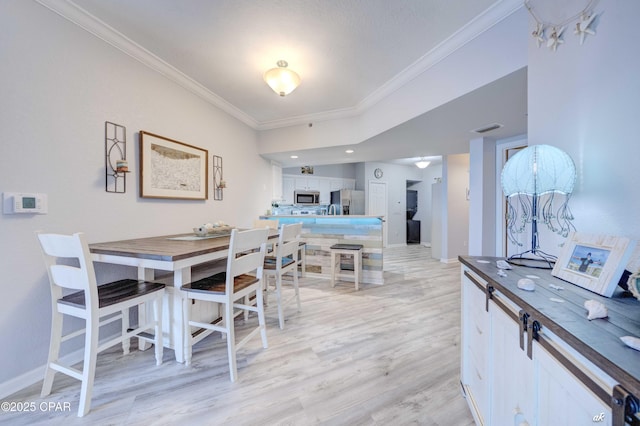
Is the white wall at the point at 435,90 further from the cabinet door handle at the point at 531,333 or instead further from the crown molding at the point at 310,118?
the cabinet door handle at the point at 531,333

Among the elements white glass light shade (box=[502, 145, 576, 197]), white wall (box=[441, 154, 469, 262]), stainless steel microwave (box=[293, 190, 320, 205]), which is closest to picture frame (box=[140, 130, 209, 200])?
white glass light shade (box=[502, 145, 576, 197])

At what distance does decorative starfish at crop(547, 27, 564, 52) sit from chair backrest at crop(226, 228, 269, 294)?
2035mm

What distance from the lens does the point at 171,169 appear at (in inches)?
105

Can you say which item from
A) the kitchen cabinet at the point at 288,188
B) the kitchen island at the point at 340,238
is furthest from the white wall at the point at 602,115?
the kitchen cabinet at the point at 288,188

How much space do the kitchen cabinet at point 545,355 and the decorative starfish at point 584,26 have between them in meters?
1.12

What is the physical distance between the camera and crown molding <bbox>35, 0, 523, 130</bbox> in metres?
1.78

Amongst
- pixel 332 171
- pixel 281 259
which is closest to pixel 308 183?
pixel 332 171

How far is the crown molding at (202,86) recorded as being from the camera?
1.78 meters

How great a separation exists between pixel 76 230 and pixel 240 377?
164 cm

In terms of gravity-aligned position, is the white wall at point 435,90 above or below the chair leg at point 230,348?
above

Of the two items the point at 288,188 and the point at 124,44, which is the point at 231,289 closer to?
the point at 124,44

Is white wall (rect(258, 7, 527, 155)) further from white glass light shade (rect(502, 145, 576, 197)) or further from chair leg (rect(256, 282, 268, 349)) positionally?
chair leg (rect(256, 282, 268, 349))

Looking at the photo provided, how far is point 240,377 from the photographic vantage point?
1.67m

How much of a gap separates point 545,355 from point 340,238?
128 inches
